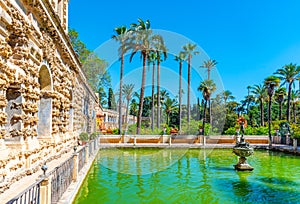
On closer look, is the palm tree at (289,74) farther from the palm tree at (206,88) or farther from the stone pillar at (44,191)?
the stone pillar at (44,191)

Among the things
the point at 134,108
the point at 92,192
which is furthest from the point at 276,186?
the point at 134,108

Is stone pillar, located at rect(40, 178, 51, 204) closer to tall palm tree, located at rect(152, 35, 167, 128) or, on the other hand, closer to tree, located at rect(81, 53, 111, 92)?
tall palm tree, located at rect(152, 35, 167, 128)

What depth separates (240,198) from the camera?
328 inches

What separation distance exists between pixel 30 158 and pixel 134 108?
55989 millimetres

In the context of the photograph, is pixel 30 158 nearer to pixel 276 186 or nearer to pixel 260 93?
pixel 276 186

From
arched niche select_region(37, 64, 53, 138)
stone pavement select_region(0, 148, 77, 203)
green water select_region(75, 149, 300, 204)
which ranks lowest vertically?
green water select_region(75, 149, 300, 204)

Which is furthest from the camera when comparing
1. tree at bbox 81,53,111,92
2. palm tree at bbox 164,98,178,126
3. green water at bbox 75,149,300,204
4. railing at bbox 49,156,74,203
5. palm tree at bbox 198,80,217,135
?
palm tree at bbox 164,98,178,126

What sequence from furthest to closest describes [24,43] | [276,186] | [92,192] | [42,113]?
[42,113] → [276,186] → [92,192] → [24,43]

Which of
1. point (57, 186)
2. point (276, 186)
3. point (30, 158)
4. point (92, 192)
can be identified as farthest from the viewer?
point (276, 186)

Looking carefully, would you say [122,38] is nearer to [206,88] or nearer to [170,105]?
[206,88]

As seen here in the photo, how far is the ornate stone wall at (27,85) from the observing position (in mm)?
6324

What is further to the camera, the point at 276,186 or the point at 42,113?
the point at 42,113

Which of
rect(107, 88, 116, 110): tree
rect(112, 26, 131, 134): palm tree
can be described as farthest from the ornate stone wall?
rect(107, 88, 116, 110): tree

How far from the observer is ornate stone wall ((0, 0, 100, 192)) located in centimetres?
632
